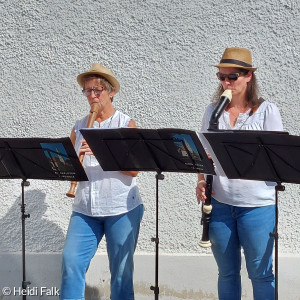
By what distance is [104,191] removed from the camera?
4.70m

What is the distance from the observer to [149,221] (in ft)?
20.1

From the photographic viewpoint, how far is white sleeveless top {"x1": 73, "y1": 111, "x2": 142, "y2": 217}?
4.68m

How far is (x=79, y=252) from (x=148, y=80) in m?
2.00

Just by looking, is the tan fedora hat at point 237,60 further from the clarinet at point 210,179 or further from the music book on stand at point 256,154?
the music book on stand at point 256,154

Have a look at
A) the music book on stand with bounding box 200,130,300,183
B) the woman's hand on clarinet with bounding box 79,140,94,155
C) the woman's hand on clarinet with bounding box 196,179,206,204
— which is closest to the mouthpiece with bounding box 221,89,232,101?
the music book on stand with bounding box 200,130,300,183

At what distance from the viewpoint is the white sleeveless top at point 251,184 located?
4.46m

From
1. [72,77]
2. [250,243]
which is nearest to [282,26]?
[72,77]

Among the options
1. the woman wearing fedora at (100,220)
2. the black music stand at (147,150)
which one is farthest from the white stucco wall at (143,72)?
the black music stand at (147,150)

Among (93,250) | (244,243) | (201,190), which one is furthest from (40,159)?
(244,243)

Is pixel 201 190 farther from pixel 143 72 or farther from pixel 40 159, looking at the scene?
pixel 143 72

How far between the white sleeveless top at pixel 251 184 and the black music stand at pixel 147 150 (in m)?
0.26

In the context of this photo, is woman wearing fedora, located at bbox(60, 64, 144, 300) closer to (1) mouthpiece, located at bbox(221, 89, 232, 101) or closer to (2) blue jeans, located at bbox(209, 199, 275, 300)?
(2) blue jeans, located at bbox(209, 199, 275, 300)

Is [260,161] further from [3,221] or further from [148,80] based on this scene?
[3,221]

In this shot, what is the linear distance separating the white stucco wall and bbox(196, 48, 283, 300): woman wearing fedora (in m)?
1.38
